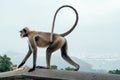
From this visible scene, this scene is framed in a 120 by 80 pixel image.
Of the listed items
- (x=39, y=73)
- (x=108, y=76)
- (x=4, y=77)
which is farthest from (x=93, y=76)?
(x=4, y=77)

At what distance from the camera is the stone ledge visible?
18.0ft

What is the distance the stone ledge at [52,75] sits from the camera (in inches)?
216

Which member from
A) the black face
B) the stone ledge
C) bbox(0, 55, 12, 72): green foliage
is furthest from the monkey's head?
bbox(0, 55, 12, 72): green foliage

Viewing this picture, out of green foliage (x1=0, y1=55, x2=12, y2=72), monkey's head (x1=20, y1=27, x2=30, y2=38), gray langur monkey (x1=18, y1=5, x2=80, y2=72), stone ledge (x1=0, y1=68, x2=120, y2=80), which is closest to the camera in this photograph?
stone ledge (x1=0, y1=68, x2=120, y2=80)

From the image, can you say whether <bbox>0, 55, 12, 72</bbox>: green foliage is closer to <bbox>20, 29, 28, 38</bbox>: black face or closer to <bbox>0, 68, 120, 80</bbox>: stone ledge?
<bbox>20, 29, 28, 38</bbox>: black face

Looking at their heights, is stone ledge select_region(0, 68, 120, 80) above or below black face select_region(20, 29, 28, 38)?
below

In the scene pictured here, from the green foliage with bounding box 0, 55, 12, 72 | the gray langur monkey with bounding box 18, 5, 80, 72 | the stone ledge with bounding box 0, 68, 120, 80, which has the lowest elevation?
the green foliage with bounding box 0, 55, 12, 72

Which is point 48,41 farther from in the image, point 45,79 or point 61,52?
point 45,79

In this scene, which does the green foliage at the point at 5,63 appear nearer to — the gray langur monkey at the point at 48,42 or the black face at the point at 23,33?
the black face at the point at 23,33

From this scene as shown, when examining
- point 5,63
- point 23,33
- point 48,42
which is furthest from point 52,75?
point 5,63

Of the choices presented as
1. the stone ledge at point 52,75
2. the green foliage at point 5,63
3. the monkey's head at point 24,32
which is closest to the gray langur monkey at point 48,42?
the monkey's head at point 24,32

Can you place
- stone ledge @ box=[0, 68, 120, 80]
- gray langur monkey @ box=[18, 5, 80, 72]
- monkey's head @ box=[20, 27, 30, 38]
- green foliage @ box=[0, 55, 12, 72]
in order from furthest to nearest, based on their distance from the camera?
green foliage @ box=[0, 55, 12, 72] → monkey's head @ box=[20, 27, 30, 38] → gray langur monkey @ box=[18, 5, 80, 72] → stone ledge @ box=[0, 68, 120, 80]

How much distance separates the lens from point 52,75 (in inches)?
243

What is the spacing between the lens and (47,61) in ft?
27.3
